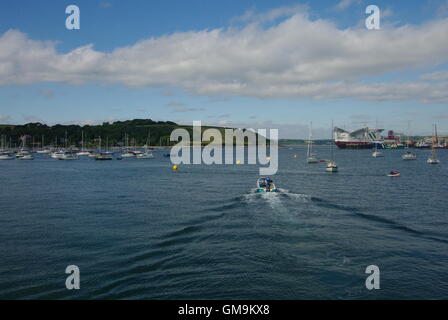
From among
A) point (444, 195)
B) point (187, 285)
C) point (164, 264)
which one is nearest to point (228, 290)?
point (187, 285)

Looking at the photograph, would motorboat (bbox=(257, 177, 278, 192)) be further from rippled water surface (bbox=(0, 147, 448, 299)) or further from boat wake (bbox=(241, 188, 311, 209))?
rippled water surface (bbox=(0, 147, 448, 299))

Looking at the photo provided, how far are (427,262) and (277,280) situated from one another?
41.9ft

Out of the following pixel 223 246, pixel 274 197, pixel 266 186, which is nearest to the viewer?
pixel 223 246

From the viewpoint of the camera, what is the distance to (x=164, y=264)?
2520 centimetres

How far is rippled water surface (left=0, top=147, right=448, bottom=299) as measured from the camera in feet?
70.8

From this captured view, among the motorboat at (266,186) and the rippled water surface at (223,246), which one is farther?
the motorboat at (266,186)

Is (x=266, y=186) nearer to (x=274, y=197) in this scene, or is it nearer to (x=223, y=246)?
(x=274, y=197)

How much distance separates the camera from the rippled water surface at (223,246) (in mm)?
21578

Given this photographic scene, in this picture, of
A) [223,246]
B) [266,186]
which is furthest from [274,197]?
[223,246]

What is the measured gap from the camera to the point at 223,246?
29422 mm

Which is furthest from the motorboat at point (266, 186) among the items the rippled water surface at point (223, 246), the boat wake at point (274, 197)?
the rippled water surface at point (223, 246)

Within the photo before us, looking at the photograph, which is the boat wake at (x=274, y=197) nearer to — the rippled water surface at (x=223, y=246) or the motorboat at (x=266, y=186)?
the rippled water surface at (x=223, y=246)

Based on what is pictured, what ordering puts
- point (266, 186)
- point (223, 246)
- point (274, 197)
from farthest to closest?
point (266, 186) < point (274, 197) < point (223, 246)
